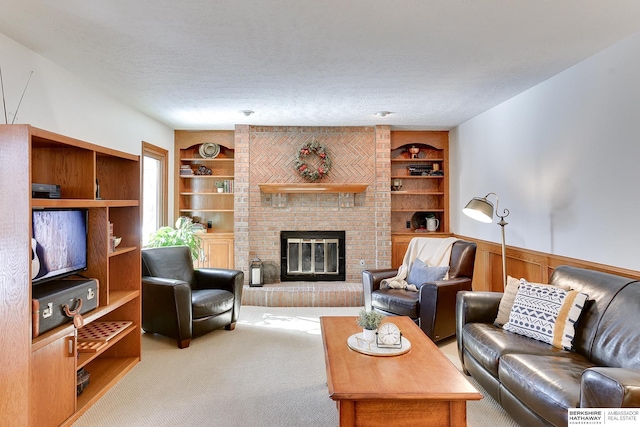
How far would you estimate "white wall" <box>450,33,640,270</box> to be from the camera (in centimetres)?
258

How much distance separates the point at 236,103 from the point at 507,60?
269cm

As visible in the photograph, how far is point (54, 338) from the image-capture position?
2127 mm

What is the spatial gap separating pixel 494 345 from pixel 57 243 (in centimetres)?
282

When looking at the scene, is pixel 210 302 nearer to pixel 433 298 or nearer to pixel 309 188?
pixel 433 298

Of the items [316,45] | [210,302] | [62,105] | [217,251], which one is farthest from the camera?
[217,251]

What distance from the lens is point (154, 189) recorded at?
208 inches

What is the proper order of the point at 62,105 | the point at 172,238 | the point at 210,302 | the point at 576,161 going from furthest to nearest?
the point at 172,238 → the point at 210,302 → the point at 62,105 → the point at 576,161

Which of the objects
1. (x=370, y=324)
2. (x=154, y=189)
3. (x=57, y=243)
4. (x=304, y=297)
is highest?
(x=154, y=189)

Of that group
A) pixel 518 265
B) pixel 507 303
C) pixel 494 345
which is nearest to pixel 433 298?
pixel 507 303

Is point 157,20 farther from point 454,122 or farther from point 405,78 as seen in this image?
point 454,122

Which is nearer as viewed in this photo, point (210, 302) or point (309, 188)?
point (210, 302)

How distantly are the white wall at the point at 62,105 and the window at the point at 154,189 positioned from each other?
0.46m

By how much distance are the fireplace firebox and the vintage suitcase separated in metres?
3.20

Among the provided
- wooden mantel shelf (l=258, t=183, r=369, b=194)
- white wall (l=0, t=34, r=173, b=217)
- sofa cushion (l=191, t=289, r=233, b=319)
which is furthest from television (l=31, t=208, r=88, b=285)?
wooden mantel shelf (l=258, t=183, r=369, b=194)
